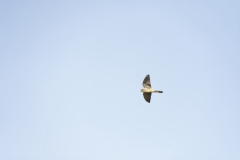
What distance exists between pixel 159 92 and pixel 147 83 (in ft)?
7.27

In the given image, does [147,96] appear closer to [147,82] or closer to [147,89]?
[147,89]

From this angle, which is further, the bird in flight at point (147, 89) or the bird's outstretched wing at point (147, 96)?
the bird's outstretched wing at point (147, 96)

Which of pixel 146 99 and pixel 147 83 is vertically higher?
pixel 147 83

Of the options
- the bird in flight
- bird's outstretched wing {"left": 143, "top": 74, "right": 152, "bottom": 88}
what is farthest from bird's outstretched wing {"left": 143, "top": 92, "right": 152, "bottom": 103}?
bird's outstretched wing {"left": 143, "top": 74, "right": 152, "bottom": 88}

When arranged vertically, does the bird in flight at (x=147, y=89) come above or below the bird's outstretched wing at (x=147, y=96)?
above

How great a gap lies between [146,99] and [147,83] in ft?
7.20

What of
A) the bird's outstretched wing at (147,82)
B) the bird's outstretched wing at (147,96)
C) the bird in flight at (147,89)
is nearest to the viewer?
the bird in flight at (147,89)

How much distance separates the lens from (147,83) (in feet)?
90.0

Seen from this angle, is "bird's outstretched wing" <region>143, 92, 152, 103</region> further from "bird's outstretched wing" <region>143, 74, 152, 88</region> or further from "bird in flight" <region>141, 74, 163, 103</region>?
"bird's outstretched wing" <region>143, 74, 152, 88</region>

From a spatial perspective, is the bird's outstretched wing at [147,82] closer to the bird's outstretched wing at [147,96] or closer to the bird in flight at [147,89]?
the bird in flight at [147,89]

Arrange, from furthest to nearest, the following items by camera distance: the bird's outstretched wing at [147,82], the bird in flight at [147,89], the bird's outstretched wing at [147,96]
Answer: the bird's outstretched wing at [147,96]
the bird's outstretched wing at [147,82]
the bird in flight at [147,89]

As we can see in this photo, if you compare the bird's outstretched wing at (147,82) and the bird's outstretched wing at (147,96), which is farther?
the bird's outstretched wing at (147,96)

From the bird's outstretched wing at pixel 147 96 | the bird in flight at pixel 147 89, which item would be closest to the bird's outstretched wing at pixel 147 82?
the bird in flight at pixel 147 89

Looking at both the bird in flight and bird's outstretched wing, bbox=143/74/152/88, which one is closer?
the bird in flight
